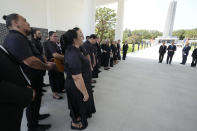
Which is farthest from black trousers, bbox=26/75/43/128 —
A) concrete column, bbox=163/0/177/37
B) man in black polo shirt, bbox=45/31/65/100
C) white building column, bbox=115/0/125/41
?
concrete column, bbox=163/0/177/37

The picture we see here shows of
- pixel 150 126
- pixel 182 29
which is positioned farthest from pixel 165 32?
pixel 150 126

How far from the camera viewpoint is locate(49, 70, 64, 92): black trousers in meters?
2.52

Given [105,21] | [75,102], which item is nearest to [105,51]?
[75,102]

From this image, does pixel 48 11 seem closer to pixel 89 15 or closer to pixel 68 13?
pixel 68 13

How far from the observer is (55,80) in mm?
2566

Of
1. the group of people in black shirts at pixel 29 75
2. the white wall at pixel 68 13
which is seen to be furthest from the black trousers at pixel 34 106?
the white wall at pixel 68 13

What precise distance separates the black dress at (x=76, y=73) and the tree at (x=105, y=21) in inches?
710

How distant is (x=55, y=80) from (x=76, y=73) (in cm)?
151

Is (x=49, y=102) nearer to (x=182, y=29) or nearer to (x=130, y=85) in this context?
(x=130, y=85)

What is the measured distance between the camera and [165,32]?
3703 cm

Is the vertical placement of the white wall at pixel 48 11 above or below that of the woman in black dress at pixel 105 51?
above

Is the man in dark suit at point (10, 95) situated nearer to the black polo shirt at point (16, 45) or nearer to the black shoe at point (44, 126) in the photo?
the black polo shirt at point (16, 45)

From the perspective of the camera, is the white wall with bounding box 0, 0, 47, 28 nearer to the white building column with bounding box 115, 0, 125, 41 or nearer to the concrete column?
the white building column with bounding box 115, 0, 125, 41

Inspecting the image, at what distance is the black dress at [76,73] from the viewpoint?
128 cm
